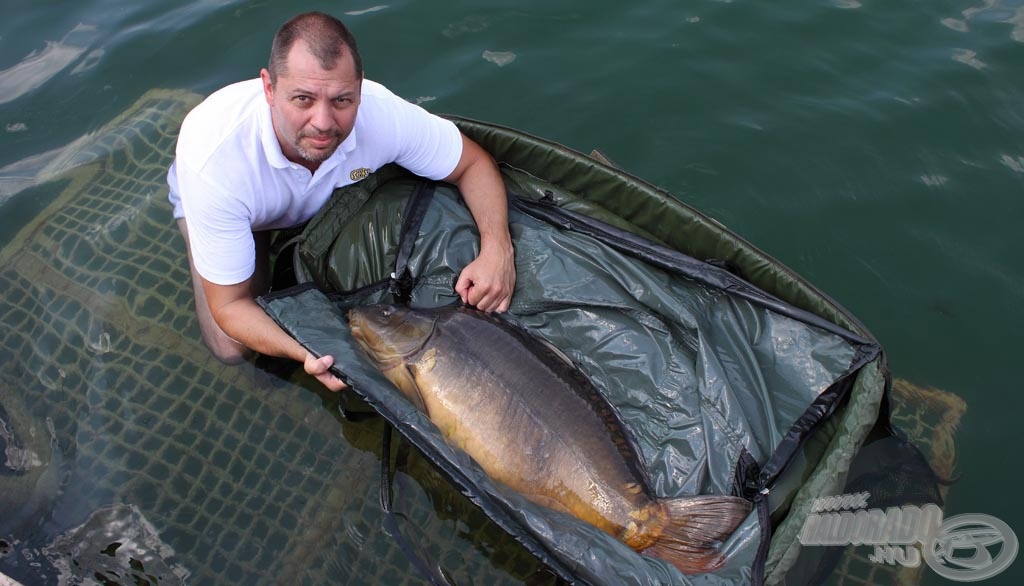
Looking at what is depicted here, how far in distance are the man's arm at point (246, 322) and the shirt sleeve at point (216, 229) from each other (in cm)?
7

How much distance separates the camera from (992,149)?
4.97 meters

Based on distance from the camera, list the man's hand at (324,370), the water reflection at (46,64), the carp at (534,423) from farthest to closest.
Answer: the water reflection at (46,64)
the man's hand at (324,370)
the carp at (534,423)

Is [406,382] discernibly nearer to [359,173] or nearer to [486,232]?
[486,232]

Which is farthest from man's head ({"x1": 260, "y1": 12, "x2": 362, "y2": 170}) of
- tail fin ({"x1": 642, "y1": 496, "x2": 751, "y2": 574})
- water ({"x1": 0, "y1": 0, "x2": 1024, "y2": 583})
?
Result: tail fin ({"x1": 642, "y1": 496, "x2": 751, "y2": 574})

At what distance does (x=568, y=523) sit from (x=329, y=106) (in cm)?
195

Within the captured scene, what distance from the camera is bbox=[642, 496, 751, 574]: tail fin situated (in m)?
2.98

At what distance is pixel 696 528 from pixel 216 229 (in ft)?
7.89

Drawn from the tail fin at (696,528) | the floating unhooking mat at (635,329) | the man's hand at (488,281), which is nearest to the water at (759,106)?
the floating unhooking mat at (635,329)

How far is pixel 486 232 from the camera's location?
3855 millimetres

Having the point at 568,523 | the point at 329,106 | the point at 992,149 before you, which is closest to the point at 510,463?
the point at 568,523

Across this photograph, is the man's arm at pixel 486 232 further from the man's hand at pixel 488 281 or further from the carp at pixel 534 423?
the carp at pixel 534 423

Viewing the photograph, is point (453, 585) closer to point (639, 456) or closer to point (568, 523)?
point (568, 523)

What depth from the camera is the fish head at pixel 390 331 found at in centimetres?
359

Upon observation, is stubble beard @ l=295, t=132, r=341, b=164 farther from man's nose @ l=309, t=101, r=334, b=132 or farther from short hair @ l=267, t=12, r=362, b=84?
short hair @ l=267, t=12, r=362, b=84
